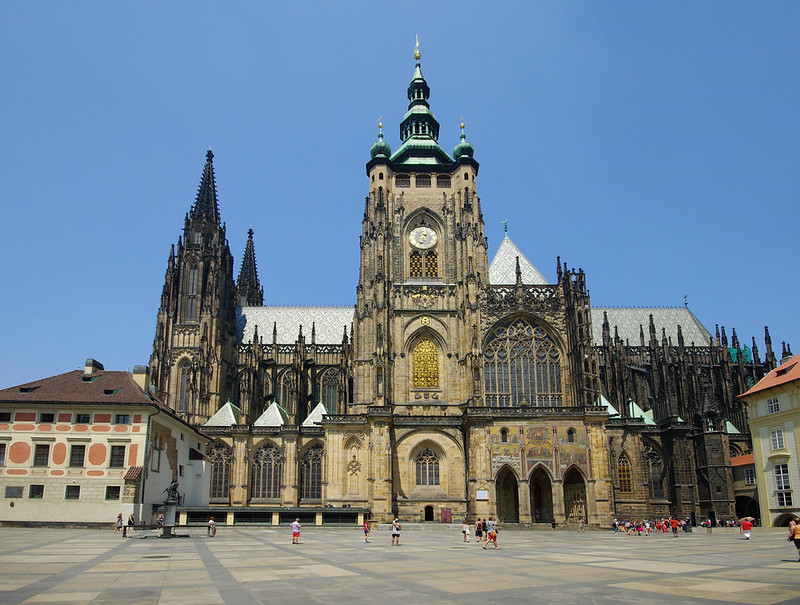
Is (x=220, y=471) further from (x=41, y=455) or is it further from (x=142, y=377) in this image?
(x=41, y=455)

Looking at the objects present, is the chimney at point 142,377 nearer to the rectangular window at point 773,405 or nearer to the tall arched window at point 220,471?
the tall arched window at point 220,471

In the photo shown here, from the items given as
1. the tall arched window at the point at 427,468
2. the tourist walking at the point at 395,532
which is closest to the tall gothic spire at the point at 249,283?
the tall arched window at the point at 427,468

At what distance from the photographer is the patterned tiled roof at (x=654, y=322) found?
2990 inches

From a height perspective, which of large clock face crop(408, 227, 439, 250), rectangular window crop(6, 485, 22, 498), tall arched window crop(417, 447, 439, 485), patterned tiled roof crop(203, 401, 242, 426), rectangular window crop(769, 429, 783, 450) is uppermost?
large clock face crop(408, 227, 439, 250)

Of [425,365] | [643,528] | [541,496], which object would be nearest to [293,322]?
[425,365]

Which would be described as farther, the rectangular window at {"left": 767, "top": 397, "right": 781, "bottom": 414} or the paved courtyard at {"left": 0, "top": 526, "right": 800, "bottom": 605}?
the rectangular window at {"left": 767, "top": 397, "right": 781, "bottom": 414}

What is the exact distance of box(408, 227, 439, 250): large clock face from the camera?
6296 centimetres

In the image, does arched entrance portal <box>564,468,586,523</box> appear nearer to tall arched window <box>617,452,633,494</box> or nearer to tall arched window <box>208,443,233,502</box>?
tall arched window <box>617,452,633,494</box>

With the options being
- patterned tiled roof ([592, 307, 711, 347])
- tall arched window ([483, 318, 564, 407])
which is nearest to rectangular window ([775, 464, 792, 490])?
tall arched window ([483, 318, 564, 407])

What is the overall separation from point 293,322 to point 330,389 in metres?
11.5

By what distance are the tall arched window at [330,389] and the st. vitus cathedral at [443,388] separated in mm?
129

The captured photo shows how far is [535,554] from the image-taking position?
25.5 metres

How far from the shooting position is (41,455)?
41.6 metres

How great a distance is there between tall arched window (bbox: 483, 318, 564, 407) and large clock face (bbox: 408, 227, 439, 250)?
1071 centimetres
